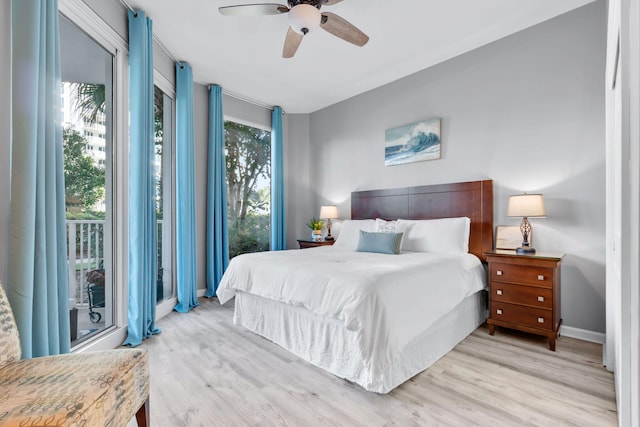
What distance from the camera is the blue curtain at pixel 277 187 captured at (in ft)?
16.8

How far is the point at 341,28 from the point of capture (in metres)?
2.58

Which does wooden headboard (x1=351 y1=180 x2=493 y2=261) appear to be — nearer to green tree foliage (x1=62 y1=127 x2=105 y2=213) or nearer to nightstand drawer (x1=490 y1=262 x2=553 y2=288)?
nightstand drawer (x1=490 y1=262 x2=553 y2=288)

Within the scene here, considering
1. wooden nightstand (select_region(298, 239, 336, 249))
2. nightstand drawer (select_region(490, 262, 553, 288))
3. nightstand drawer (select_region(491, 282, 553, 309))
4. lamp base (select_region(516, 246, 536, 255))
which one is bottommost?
nightstand drawer (select_region(491, 282, 553, 309))

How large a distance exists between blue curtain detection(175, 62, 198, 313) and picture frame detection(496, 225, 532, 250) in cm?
354

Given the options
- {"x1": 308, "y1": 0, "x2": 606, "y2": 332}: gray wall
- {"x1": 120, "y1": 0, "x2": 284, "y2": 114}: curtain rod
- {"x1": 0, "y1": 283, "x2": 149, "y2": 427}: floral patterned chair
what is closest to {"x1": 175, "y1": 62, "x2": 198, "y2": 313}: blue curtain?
{"x1": 120, "y1": 0, "x2": 284, "y2": 114}: curtain rod

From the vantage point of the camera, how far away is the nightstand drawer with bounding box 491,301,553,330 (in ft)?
8.28

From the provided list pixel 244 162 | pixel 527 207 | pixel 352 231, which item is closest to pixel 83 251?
pixel 244 162

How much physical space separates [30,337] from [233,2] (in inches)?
112

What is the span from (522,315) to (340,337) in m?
1.71

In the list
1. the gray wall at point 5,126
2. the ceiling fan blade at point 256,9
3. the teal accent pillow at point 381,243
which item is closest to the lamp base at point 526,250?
the teal accent pillow at point 381,243

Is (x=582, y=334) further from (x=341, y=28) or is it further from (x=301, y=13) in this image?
(x=301, y=13)

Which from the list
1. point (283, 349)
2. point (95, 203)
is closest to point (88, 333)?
point (95, 203)

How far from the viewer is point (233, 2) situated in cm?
270

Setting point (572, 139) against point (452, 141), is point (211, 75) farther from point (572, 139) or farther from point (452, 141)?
point (572, 139)
